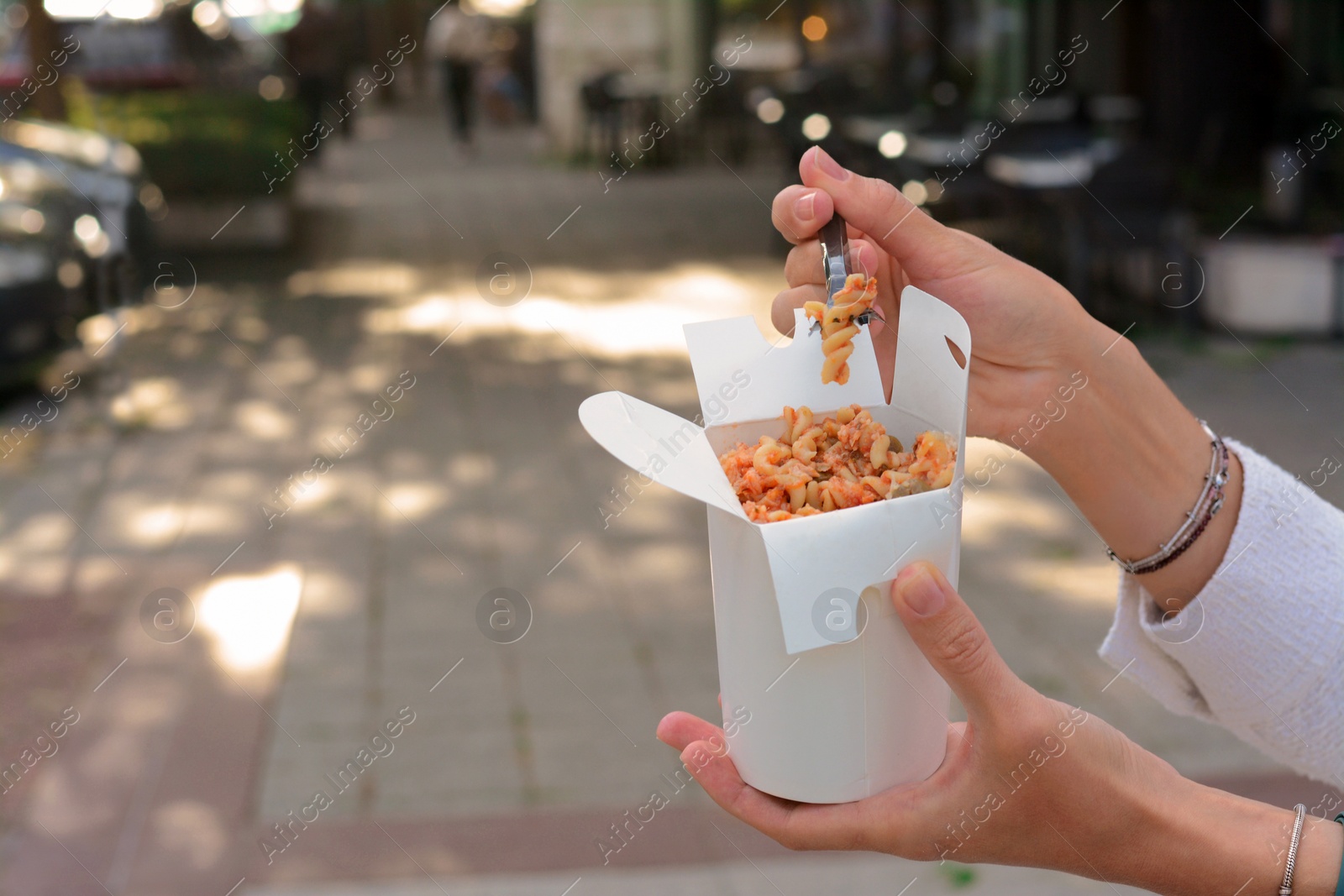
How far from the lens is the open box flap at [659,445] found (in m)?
1.26

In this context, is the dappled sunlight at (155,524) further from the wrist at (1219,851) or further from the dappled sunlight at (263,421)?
the wrist at (1219,851)

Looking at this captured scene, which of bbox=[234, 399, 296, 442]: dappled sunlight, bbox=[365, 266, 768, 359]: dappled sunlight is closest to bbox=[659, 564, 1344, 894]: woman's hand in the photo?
bbox=[234, 399, 296, 442]: dappled sunlight

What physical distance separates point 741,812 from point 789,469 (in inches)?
16.7

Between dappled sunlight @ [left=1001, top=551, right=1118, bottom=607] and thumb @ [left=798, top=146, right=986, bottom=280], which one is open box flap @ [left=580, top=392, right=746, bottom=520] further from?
dappled sunlight @ [left=1001, top=551, right=1118, bottom=607]

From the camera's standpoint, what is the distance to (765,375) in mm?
1492

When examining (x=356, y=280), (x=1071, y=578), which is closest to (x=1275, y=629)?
(x=1071, y=578)

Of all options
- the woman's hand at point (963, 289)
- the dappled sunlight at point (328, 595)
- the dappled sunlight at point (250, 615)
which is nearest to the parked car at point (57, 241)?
the dappled sunlight at point (250, 615)

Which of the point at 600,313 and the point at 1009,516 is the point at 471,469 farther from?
the point at 600,313

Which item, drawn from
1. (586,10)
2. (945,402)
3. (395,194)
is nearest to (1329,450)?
(945,402)

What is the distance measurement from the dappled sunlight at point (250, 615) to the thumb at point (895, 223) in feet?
10.1

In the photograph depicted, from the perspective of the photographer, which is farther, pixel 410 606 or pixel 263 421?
pixel 263 421

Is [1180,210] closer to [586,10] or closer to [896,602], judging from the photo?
[896,602]

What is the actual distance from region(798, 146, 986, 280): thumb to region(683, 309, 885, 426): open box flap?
205 millimetres

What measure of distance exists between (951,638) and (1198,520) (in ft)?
2.09
